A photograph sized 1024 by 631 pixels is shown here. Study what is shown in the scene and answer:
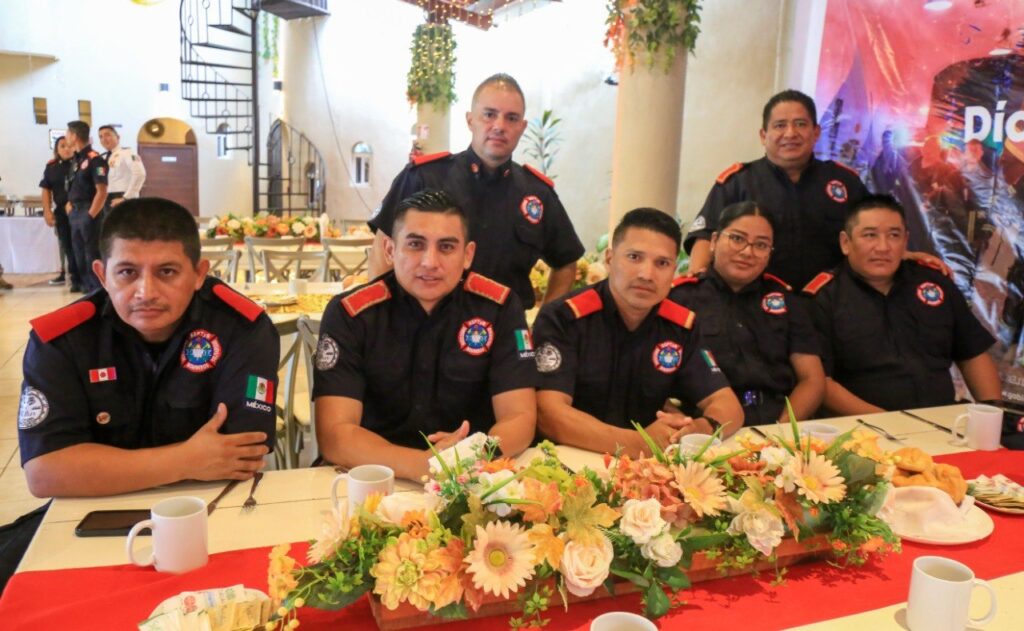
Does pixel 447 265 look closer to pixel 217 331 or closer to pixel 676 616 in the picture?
pixel 217 331

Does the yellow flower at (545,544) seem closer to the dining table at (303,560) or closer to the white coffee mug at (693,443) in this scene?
the dining table at (303,560)

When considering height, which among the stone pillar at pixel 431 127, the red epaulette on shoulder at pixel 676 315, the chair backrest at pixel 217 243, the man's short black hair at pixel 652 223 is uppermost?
the stone pillar at pixel 431 127

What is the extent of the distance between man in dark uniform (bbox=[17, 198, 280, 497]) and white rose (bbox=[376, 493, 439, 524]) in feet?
2.05

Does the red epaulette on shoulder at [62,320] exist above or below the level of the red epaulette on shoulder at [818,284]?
below

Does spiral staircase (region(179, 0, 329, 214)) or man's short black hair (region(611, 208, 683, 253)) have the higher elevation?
spiral staircase (region(179, 0, 329, 214))

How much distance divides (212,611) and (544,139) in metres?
7.96

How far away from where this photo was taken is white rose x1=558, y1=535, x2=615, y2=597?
1067mm

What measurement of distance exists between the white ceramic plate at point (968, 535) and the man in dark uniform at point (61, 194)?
27.2ft

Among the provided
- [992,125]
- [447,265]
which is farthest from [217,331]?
[992,125]

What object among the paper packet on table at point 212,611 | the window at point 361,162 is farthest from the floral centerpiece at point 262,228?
the window at point 361,162

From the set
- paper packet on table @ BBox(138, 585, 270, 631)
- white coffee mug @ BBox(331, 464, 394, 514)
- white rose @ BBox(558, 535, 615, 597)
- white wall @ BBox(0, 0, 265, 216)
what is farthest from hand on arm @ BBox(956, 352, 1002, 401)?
white wall @ BBox(0, 0, 265, 216)

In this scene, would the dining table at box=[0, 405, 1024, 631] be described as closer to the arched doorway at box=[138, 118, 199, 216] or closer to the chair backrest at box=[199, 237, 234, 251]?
the chair backrest at box=[199, 237, 234, 251]

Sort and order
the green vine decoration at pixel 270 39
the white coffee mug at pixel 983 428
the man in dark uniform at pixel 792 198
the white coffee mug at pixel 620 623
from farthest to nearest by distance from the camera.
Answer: the green vine decoration at pixel 270 39 < the man in dark uniform at pixel 792 198 < the white coffee mug at pixel 983 428 < the white coffee mug at pixel 620 623

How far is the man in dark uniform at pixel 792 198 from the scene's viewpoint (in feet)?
9.98
